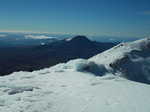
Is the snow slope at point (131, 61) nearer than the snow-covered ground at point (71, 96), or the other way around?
the snow-covered ground at point (71, 96)

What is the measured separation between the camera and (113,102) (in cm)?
817

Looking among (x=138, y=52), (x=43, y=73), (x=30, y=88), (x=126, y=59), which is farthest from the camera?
(x=138, y=52)

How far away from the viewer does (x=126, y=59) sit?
18875 millimetres

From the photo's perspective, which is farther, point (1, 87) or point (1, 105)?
point (1, 87)

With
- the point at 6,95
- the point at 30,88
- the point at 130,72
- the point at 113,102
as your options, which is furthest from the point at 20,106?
the point at 130,72

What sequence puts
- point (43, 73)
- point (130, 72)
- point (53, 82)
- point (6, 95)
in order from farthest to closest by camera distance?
point (130, 72) < point (43, 73) < point (53, 82) < point (6, 95)

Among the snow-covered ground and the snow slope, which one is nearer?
the snow-covered ground

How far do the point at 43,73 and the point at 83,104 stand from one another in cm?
742

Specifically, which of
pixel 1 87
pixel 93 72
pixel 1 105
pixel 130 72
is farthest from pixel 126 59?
pixel 1 105

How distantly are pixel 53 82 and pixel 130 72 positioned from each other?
8.63 m

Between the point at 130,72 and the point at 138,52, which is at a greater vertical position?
the point at 138,52

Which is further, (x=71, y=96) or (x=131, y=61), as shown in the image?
(x=131, y=61)

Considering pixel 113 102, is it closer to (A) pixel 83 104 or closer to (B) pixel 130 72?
(A) pixel 83 104

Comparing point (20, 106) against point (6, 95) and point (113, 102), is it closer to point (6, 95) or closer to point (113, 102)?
point (6, 95)
